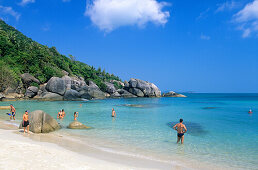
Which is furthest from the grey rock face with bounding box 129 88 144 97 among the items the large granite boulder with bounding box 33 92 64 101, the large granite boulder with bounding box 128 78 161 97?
the large granite boulder with bounding box 33 92 64 101

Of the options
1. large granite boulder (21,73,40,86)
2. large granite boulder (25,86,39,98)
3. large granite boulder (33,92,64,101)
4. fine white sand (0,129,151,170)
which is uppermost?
large granite boulder (21,73,40,86)

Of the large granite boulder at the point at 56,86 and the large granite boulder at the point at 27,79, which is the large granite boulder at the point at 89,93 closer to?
the large granite boulder at the point at 56,86

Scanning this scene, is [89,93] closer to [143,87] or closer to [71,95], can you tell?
[71,95]

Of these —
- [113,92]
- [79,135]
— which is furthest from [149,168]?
[113,92]

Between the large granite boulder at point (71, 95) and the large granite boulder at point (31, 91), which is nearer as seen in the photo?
the large granite boulder at point (31, 91)

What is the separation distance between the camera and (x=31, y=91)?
44.2 metres

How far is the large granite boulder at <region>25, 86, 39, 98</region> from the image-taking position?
143 feet

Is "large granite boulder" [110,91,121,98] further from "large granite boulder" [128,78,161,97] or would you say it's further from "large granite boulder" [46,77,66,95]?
"large granite boulder" [46,77,66,95]

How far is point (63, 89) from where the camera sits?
45.5m

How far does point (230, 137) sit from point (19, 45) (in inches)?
2479

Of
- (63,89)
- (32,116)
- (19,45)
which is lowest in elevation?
(32,116)

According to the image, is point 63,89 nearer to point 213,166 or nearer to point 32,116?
point 32,116

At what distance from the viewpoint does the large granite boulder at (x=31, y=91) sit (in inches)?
1721

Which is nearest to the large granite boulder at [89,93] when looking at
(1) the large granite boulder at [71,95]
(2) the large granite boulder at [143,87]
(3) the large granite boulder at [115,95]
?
(1) the large granite boulder at [71,95]
